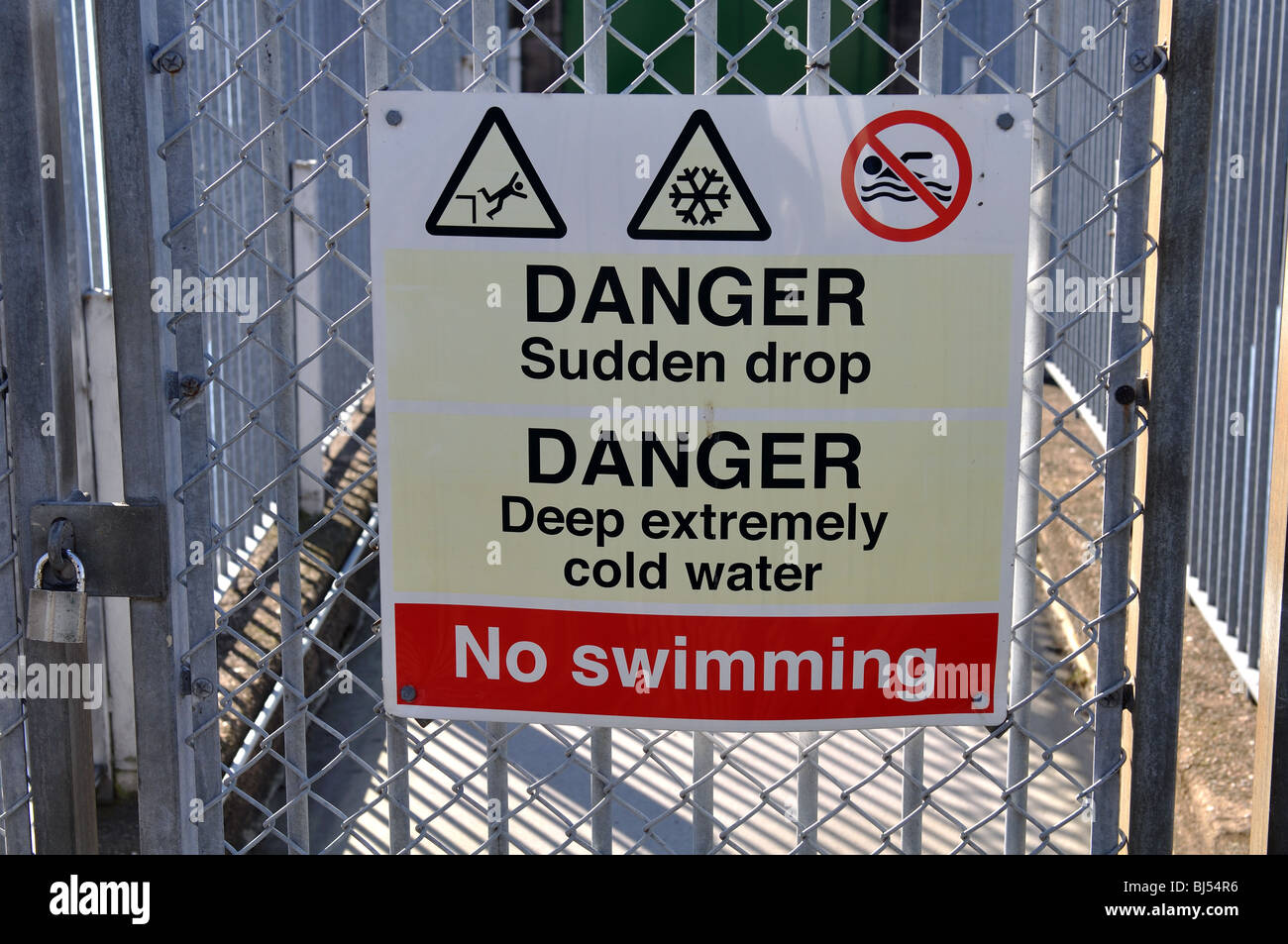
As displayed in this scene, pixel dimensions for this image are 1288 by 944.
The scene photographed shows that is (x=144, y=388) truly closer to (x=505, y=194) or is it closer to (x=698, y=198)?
(x=505, y=194)

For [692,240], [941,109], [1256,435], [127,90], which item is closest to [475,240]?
[692,240]

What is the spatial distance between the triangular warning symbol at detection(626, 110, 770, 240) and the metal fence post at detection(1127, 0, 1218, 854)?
26.0 inches

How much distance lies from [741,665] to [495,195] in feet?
2.77

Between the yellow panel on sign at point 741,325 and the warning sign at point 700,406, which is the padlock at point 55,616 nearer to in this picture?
the warning sign at point 700,406

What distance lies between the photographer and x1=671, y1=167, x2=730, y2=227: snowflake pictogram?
1.87 metres

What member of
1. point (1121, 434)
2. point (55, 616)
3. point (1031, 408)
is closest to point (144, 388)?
point (55, 616)

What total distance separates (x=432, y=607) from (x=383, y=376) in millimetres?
388

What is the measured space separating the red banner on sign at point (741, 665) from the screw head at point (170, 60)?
1010 mm

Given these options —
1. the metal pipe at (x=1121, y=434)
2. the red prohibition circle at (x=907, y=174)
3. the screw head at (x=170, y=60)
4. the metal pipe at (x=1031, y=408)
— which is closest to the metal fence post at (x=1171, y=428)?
the metal pipe at (x=1121, y=434)

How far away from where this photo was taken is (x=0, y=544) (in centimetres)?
237

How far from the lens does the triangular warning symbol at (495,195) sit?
6.20ft

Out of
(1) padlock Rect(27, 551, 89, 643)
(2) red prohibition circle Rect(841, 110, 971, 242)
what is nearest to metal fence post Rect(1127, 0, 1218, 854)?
(2) red prohibition circle Rect(841, 110, 971, 242)

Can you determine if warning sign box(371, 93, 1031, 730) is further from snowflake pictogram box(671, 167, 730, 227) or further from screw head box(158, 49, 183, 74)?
screw head box(158, 49, 183, 74)

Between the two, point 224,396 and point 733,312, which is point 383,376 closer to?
point 733,312
